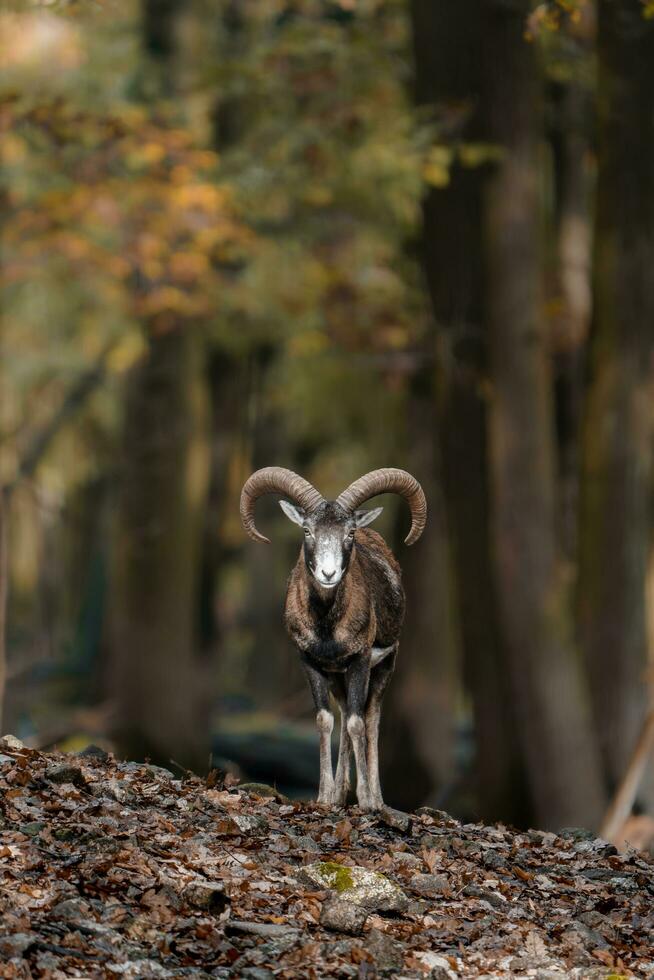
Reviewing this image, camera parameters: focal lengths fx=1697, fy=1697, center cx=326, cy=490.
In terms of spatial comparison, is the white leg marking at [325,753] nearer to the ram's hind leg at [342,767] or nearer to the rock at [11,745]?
the ram's hind leg at [342,767]

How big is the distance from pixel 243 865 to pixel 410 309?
56.8 ft

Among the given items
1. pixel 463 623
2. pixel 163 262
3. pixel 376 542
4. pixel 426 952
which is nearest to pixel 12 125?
pixel 163 262

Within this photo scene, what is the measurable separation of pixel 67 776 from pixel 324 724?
1.68 metres

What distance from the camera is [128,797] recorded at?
10812 mm

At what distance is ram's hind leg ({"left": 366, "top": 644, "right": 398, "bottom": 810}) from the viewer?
11.2 m

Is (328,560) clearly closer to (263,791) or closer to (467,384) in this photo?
(263,791)

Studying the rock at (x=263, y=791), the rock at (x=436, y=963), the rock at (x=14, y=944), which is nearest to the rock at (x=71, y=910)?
the rock at (x=14, y=944)

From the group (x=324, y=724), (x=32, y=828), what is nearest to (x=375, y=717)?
(x=324, y=724)

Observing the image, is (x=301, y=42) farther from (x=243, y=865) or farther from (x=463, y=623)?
(x=243, y=865)

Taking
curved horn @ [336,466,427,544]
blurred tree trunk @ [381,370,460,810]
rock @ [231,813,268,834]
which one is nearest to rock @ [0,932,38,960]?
rock @ [231,813,268,834]

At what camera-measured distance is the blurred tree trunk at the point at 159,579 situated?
24.8 meters

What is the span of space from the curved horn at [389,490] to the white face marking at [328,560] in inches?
12.1

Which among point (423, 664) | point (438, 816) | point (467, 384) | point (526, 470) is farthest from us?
point (423, 664)

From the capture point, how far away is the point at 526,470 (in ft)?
61.3
